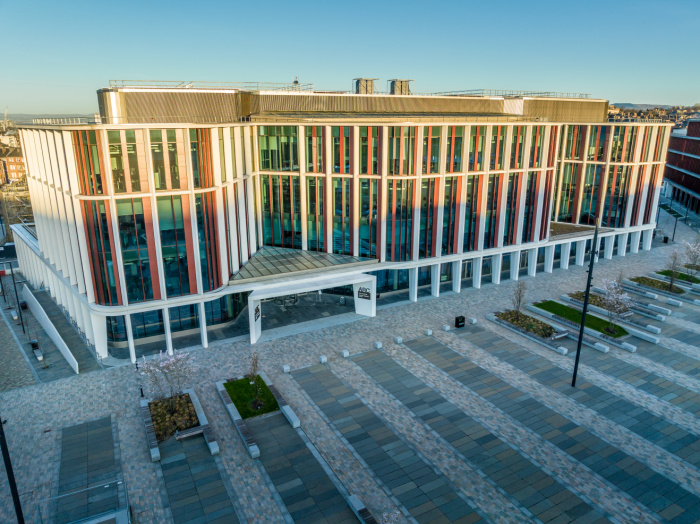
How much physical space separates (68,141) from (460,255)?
3449cm

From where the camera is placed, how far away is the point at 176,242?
33.5 metres

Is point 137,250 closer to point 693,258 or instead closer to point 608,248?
Result: point 608,248

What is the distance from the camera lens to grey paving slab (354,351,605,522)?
70.3 ft

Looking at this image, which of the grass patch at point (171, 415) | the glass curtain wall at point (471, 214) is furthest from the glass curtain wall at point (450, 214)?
the grass patch at point (171, 415)

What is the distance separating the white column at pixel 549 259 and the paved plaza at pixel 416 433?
1703 cm

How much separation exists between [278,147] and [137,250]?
677 inches

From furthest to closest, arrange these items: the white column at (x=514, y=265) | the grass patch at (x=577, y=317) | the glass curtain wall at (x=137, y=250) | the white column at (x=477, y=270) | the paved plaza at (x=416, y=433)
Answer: the white column at (x=514, y=265) < the white column at (x=477, y=270) < the grass patch at (x=577, y=317) < the glass curtain wall at (x=137, y=250) < the paved plaza at (x=416, y=433)

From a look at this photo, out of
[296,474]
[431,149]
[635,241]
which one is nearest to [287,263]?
[431,149]

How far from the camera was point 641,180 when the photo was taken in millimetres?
58906

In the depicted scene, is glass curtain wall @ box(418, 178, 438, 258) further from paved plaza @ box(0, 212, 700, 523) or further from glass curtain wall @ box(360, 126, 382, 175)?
paved plaza @ box(0, 212, 700, 523)

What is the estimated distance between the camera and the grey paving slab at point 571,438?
21.7m

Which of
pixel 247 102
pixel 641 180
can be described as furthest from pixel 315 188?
pixel 641 180

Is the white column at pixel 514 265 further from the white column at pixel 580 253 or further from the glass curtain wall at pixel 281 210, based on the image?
the glass curtain wall at pixel 281 210

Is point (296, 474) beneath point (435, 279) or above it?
beneath
